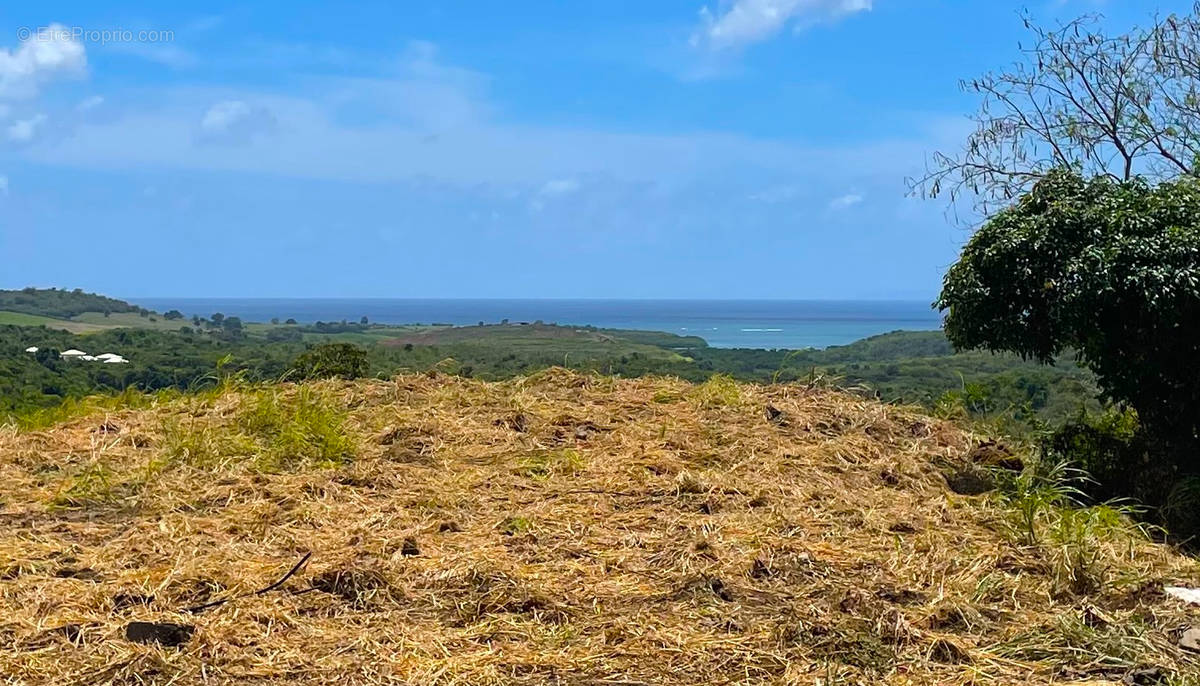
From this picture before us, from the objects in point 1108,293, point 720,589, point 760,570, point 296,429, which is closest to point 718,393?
point 1108,293

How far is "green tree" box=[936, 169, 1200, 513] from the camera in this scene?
5.73 m

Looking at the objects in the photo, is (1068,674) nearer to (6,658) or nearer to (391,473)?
(6,658)

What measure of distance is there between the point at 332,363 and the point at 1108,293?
20.2 feet

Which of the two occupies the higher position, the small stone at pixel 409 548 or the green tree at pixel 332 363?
the green tree at pixel 332 363

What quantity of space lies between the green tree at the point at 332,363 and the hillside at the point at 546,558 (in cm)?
169

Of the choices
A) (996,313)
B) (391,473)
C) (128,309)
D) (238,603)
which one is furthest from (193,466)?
(128,309)

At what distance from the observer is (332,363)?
9086 mm

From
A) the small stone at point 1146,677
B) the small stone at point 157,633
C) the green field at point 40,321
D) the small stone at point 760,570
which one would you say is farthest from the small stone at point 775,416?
the green field at point 40,321

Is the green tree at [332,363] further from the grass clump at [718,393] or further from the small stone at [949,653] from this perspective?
the small stone at [949,653]

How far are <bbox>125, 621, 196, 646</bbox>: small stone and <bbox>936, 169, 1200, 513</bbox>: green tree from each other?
4.85m

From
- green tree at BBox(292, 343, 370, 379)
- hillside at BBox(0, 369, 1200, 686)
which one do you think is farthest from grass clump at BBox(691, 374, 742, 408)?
green tree at BBox(292, 343, 370, 379)

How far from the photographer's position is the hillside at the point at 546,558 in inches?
128

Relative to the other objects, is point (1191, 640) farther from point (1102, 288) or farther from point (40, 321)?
point (40, 321)

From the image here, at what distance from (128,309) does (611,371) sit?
2338 inches
